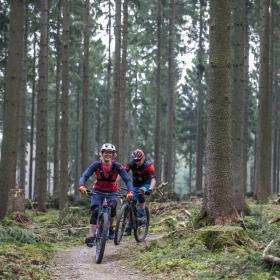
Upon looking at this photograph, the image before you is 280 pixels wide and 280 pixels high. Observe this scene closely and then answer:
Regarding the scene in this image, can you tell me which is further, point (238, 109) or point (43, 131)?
point (43, 131)

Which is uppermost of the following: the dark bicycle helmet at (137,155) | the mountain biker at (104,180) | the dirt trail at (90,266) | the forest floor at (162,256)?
the dark bicycle helmet at (137,155)

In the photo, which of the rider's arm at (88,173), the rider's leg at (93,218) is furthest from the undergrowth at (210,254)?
the rider's arm at (88,173)

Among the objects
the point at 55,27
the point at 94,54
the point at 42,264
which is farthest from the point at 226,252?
the point at 94,54

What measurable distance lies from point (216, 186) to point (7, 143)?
18.9 feet

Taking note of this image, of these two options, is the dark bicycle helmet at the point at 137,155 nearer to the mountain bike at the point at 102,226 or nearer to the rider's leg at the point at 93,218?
the mountain bike at the point at 102,226

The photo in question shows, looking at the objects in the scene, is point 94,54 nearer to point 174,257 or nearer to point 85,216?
point 85,216

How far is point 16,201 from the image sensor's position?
52.5ft

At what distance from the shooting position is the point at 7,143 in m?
12.3

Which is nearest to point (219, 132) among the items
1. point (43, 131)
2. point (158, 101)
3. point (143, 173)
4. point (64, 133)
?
point (143, 173)

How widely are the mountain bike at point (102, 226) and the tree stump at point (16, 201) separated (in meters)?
7.15

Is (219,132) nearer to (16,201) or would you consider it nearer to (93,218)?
(93,218)

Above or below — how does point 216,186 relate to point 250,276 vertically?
above

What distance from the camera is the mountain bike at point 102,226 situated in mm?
9086

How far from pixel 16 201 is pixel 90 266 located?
7.77 m
